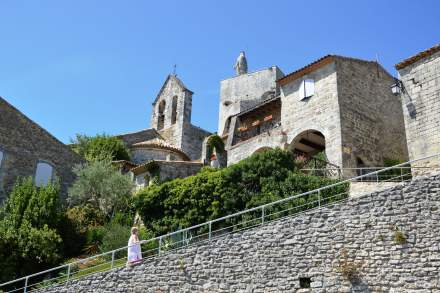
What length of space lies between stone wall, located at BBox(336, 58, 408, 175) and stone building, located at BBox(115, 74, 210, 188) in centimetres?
1230

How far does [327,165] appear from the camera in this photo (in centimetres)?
2145

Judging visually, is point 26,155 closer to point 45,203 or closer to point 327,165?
point 45,203

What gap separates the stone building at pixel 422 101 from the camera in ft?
57.9

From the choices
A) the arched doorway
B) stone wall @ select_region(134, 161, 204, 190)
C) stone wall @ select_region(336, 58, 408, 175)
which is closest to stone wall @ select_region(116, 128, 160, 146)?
stone wall @ select_region(134, 161, 204, 190)

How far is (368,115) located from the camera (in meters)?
23.6

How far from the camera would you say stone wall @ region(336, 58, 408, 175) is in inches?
875

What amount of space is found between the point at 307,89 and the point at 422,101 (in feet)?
22.3

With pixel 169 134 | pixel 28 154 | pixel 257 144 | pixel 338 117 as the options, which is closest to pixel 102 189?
pixel 28 154

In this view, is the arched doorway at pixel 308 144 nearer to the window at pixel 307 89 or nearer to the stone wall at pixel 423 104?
the window at pixel 307 89

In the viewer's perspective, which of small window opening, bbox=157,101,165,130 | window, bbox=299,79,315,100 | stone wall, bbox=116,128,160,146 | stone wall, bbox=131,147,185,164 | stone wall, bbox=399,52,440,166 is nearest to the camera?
stone wall, bbox=399,52,440,166

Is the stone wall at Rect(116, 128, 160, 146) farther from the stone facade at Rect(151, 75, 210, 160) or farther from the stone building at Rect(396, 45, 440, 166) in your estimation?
the stone building at Rect(396, 45, 440, 166)

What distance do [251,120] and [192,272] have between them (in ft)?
53.2

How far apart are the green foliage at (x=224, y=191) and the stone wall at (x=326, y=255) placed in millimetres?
5282

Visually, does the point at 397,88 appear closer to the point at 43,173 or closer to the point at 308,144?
the point at 308,144
